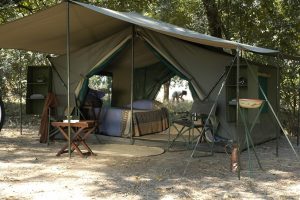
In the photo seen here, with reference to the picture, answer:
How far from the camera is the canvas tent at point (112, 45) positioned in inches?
215

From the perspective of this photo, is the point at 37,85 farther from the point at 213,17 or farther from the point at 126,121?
the point at 213,17

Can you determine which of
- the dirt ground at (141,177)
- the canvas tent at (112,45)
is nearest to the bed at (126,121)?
the canvas tent at (112,45)

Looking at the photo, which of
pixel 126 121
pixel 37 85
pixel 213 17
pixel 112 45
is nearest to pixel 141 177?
pixel 126 121

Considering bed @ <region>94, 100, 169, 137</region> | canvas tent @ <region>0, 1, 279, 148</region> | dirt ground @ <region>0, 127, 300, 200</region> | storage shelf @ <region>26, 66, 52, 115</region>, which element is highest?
canvas tent @ <region>0, 1, 279, 148</region>

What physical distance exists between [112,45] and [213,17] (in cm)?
316

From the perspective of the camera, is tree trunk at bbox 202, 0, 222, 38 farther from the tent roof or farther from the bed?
the tent roof

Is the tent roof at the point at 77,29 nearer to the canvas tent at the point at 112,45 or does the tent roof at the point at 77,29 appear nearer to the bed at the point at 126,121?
the canvas tent at the point at 112,45

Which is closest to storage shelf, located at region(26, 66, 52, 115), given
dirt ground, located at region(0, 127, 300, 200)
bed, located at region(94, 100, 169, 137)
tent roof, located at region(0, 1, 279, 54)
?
tent roof, located at region(0, 1, 279, 54)

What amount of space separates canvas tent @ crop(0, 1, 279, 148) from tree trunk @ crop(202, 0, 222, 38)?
1.89 m

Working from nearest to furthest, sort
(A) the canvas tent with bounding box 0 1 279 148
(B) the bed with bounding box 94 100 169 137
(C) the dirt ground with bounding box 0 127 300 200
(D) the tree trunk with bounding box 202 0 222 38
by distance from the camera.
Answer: (C) the dirt ground with bounding box 0 127 300 200 < (A) the canvas tent with bounding box 0 1 279 148 < (B) the bed with bounding box 94 100 169 137 < (D) the tree trunk with bounding box 202 0 222 38

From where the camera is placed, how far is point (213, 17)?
911 cm

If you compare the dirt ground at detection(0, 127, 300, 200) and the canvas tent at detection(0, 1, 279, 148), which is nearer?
the dirt ground at detection(0, 127, 300, 200)

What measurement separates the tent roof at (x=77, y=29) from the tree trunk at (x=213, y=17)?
2.62 m

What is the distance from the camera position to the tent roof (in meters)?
5.06
